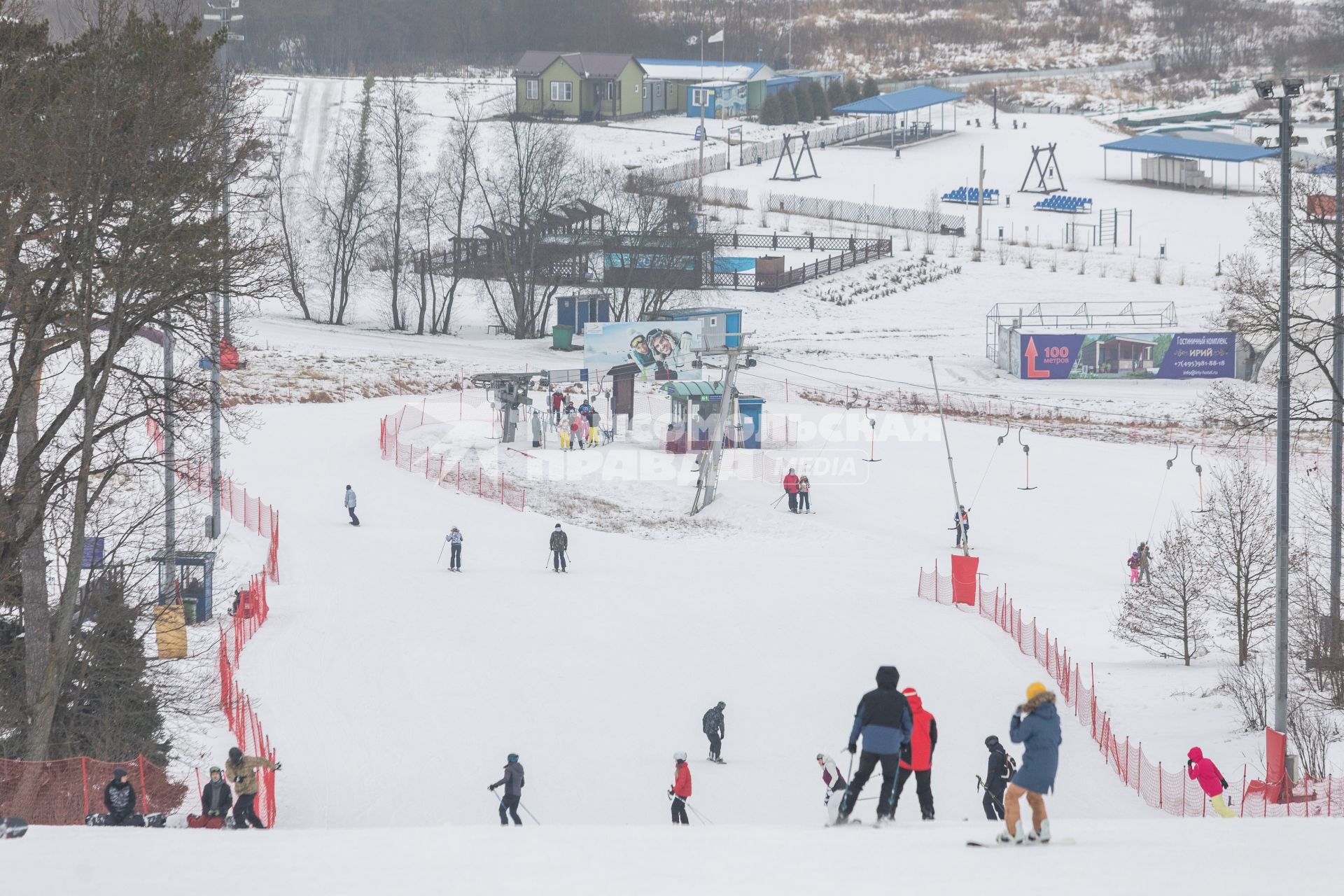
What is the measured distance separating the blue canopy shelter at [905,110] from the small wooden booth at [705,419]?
56658 millimetres

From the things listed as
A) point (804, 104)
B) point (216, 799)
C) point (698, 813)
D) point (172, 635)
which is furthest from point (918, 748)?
point (804, 104)

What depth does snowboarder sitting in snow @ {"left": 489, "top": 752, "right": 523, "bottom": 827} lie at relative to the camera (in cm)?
1497

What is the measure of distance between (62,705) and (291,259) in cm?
3607

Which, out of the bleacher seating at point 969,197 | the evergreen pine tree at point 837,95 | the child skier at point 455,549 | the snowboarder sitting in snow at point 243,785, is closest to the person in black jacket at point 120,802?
the snowboarder sitting in snow at point 243,785

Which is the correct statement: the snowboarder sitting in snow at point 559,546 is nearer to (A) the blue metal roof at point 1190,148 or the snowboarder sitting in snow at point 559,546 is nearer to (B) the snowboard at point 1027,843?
(B) the snowboard at point 1027,843

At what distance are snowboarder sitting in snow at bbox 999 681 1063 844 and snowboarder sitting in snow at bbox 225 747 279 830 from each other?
692cm

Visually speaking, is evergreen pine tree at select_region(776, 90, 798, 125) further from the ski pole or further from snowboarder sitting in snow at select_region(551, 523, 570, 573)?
the ski pole

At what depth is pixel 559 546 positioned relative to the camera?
90.4 ft

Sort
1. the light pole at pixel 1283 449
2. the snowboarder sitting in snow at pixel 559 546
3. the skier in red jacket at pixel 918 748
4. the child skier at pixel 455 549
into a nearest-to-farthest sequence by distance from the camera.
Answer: the skier in red jacket at pixel 918 748 → the light pole at pixel 1283 449 → the child skier at pixel 455 549 → the snowboarder sitting in snow at pixel 559 546

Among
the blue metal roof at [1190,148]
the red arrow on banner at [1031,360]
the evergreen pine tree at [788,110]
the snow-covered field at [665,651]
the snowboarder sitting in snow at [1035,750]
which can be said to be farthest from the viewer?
the evergreen pine tree at [788,110]

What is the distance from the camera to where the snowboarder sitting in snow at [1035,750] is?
32.9 feet

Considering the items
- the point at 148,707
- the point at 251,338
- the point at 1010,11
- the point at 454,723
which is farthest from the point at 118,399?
the point at 1010,11

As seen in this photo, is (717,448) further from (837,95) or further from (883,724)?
(837,95)

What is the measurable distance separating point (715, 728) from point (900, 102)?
80751 mm
